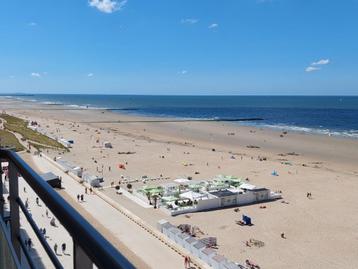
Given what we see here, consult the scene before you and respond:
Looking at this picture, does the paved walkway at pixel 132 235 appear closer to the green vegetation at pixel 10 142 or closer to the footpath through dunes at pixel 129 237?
the footpath through dunes at pixel 129 237

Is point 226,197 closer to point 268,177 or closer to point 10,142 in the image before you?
point 268,177

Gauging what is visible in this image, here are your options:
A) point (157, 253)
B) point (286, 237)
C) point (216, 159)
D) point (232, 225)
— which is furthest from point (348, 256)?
point (216, 159)

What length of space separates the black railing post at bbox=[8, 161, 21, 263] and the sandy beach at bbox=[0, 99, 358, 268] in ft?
46.9

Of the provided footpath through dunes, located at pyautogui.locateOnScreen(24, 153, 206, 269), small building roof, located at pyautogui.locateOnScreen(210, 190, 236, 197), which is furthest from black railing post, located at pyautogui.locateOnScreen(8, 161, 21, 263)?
small building roof, located at pyautogui.locateOnScreen(210, 190, 236, 197)

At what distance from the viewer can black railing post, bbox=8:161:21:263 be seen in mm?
2285

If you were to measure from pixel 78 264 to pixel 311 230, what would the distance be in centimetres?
1980

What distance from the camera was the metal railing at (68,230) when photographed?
41.0 inches

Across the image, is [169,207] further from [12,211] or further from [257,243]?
[12,211]

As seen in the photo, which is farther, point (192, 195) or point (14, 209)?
point (192, 195)

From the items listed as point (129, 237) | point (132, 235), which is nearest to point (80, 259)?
→ point (129, 237)

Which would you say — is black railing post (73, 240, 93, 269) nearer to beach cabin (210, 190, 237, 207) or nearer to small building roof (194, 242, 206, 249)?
small building roof (194, 242, 206, 249)

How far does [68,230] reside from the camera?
4.31 feet

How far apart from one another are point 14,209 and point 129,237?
14702mm

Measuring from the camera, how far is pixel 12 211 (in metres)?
2.34
